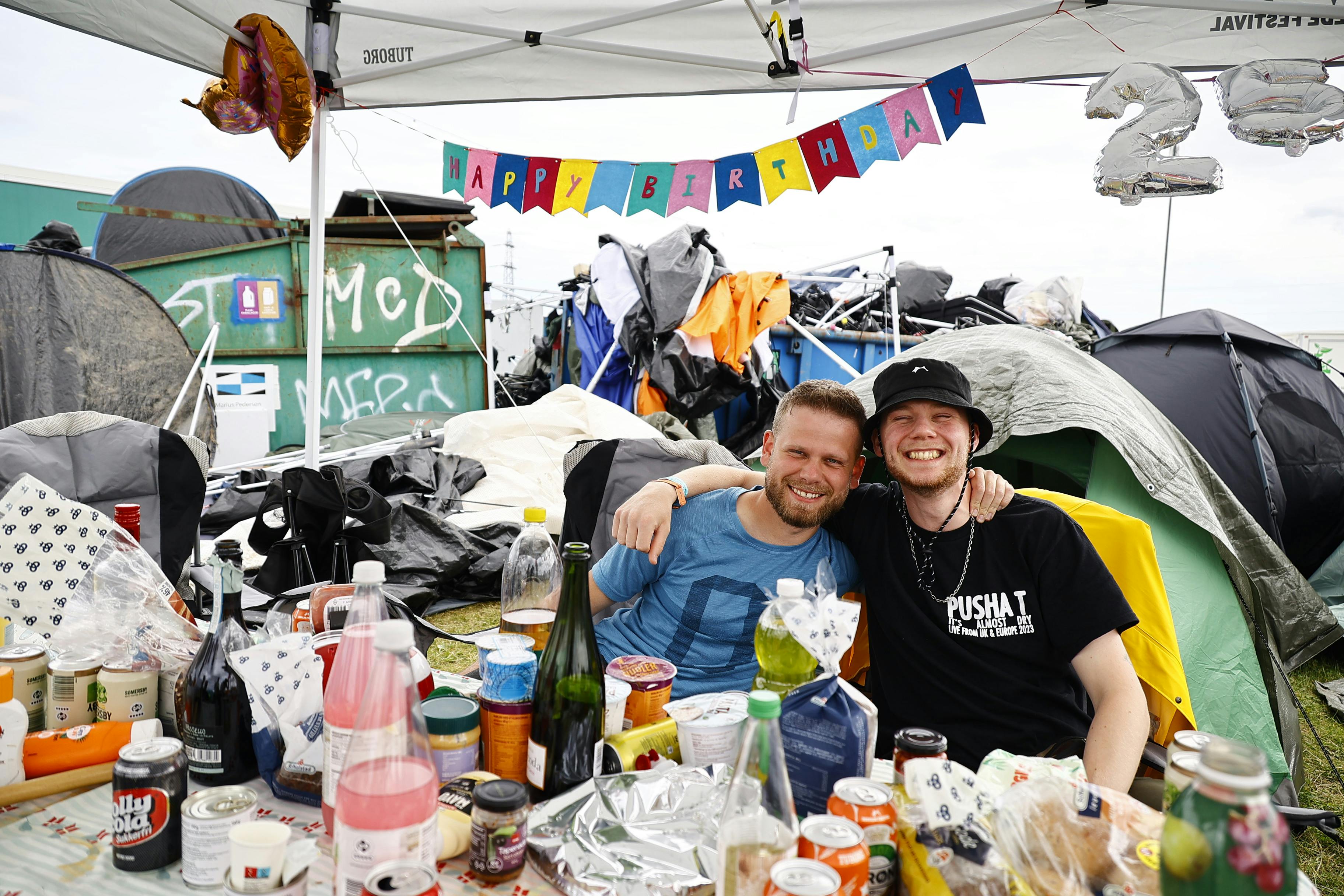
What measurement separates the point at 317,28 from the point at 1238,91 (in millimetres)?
3795

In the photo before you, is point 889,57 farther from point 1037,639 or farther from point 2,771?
point 2,771

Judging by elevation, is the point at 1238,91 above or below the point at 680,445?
above

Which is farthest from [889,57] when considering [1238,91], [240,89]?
[240,89]

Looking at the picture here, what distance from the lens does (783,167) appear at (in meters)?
4.60

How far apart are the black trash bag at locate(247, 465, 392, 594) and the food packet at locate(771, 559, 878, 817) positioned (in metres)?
2.15

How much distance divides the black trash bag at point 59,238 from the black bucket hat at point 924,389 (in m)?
5.55

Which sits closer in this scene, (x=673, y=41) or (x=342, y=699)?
(x=342, y=699)

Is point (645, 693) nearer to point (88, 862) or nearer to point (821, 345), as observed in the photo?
point (88, 862)

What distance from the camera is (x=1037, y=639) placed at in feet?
6.25

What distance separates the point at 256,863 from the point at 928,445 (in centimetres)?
163

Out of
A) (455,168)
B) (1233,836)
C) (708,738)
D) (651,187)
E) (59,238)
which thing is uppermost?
(455,168)

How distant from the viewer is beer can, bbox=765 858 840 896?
31.6 inches

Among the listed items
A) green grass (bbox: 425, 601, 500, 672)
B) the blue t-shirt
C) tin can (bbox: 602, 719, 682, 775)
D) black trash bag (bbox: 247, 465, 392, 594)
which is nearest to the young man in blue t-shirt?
the blue t-shirt

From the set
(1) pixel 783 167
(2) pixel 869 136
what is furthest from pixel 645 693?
(1) pixel 783 167
